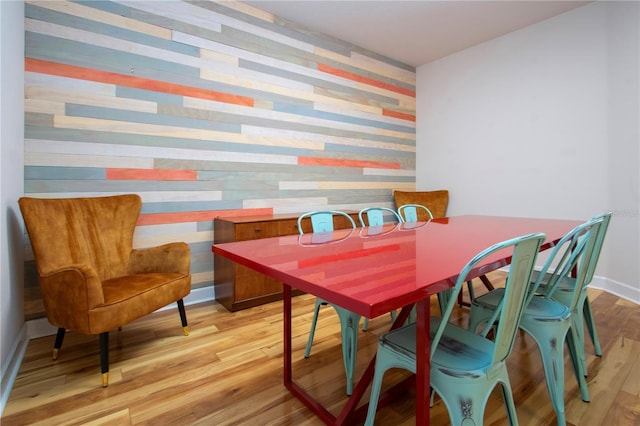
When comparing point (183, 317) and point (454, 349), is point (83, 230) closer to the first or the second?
point (183, 317)

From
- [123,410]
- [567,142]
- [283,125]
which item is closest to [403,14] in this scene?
[283,125]

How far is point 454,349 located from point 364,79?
12.3ft

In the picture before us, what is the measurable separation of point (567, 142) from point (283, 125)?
9.90 ft

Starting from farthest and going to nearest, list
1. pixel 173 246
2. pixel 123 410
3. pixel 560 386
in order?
pixel 173 246, pixel 123 410, pixel 560 386

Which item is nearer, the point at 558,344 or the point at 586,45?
the point at 558,344

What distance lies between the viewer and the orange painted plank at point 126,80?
7.30 feet

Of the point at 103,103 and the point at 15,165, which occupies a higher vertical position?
the point at 103,103

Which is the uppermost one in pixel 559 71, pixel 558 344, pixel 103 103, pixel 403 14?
pixel 403 14

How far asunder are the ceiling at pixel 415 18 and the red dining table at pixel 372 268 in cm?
252

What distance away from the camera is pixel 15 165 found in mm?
1954

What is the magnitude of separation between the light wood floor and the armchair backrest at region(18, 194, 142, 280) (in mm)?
548

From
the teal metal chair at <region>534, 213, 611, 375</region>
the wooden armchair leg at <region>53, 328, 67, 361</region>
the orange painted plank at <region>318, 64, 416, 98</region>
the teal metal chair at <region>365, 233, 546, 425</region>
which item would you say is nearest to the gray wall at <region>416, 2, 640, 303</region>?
the orange painted plank at <region>318, 64, 416, 98</region>

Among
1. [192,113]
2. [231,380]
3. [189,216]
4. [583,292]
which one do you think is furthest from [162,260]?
[583,292]

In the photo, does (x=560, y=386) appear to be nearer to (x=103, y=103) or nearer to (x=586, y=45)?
(x=103, y=103)
